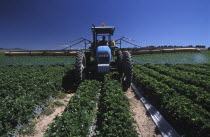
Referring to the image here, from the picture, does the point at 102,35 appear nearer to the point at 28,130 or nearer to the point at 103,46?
the point at 103,46

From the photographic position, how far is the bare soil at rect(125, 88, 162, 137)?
406 cm

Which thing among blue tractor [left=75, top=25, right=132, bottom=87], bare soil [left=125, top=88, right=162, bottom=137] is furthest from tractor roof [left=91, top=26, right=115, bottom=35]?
bare soil [left=125, top=88, right=162, bottom=137]

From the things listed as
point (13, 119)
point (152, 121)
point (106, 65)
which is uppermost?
point (106, 65)

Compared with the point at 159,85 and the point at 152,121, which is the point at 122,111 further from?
the point at 159,85

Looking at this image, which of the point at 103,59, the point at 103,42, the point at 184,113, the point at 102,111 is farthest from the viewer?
the point at 103,42

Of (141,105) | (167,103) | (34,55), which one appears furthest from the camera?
(34,55)

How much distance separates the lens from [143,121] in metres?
4.67

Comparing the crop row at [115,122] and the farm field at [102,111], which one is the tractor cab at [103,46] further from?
the crop row at [115,122]

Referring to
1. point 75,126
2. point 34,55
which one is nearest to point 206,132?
point 75,126

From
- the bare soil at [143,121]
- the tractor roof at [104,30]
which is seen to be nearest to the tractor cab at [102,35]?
the tractor roof at [104,30]

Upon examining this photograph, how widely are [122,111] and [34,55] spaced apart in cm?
1373

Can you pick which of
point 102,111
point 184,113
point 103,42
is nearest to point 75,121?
point 102,111

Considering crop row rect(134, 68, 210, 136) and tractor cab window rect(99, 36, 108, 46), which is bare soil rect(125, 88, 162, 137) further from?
tractor cab window rect(99, 36, 108, 46)

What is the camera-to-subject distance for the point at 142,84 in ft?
25.4
